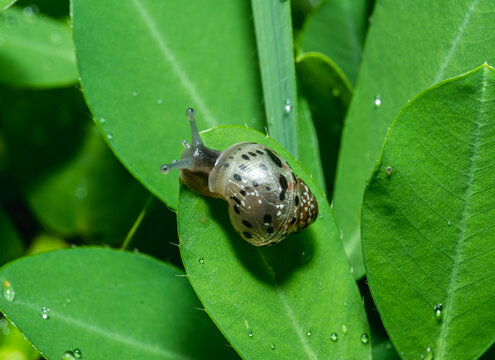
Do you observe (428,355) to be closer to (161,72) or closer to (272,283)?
(272,283)

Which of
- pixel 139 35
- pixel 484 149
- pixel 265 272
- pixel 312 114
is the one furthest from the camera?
pixel 312 114

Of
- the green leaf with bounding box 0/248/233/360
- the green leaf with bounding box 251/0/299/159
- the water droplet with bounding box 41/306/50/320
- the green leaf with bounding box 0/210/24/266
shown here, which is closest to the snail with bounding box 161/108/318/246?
the green leaf with bounding box 251/0/299/159

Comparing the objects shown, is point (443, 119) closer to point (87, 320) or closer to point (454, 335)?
point (454, 335)

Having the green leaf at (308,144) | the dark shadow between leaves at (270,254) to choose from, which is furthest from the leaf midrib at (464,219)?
the green leaf at (308,144)

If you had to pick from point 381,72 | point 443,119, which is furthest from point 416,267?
point 381,72

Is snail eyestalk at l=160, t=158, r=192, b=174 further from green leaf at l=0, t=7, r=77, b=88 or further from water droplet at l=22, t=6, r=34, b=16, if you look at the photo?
water droplet at l=22, t=6, r=34, b=16

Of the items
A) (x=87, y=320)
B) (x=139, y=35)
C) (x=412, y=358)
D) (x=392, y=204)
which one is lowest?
(x=412, y=358)
